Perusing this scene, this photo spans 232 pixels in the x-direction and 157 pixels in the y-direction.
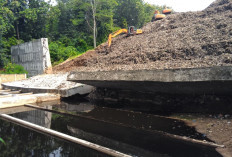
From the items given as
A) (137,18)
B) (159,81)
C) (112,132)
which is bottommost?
(112,132)

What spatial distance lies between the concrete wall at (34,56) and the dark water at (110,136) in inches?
253

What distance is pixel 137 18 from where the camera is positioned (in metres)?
18.5

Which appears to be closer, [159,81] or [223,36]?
[159,81]

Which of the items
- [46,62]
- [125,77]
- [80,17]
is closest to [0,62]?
[46,62]

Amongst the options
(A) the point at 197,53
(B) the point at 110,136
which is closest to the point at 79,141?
(B) the point at 110,136

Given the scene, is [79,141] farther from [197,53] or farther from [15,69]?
[15,69]

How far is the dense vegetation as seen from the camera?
11.9 meters

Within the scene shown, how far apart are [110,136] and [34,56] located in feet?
29.0

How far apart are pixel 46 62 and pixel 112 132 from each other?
7.97 m

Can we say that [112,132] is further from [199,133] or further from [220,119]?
[220,119]

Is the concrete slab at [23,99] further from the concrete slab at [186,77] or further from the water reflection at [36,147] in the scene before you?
the concrete slab at [186,77]

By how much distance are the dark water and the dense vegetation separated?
924 cm

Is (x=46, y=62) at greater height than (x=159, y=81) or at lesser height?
greater

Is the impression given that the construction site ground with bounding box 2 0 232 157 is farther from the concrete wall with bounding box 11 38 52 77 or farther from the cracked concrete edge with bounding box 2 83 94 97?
the concrete wall with bounding box 11 38 52 77
